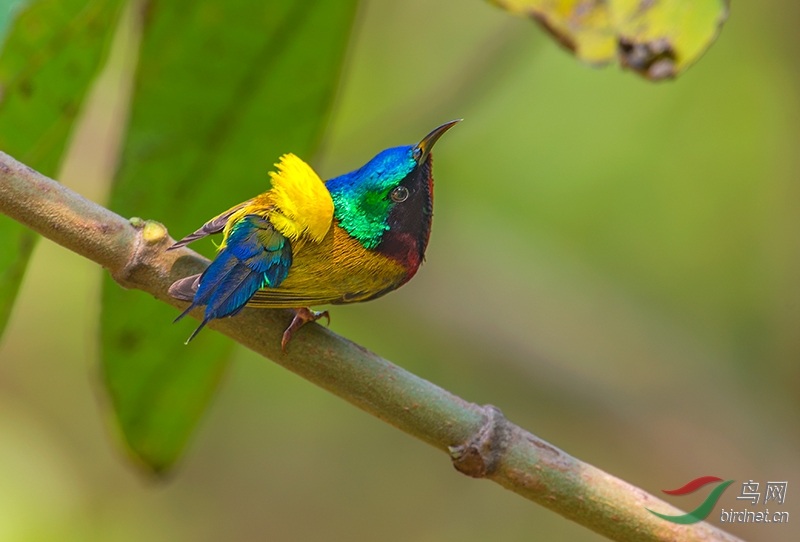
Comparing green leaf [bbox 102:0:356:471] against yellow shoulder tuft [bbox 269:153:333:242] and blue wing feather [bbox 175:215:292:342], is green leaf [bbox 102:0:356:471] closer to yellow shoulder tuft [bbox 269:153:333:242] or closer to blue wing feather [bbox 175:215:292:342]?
yellow shoulder tuft [bbox 269:153:333:242]

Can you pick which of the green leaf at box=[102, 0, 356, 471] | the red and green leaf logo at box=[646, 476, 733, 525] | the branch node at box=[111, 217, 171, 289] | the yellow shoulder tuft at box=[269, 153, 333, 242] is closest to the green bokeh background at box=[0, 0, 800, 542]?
the green leaf at box=[102, 0, 356, 471]

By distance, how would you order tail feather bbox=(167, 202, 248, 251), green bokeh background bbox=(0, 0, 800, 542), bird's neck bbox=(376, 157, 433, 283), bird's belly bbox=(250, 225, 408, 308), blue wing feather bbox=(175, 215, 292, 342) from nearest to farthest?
blue wing feather bbox=(175, 215, 292, 342) → tail feather bbox=(167, 202, 248, 251) → bird's belly bbox=(250, 225, 408, 308) → bird's neck bbox=(376, 157, 433, 283) → green bokeh background bbox=(0, 0, 800, 542)

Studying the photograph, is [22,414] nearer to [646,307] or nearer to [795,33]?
[646,307]

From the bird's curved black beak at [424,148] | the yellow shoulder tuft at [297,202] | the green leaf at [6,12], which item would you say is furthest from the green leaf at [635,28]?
the green leaf at [6,12]

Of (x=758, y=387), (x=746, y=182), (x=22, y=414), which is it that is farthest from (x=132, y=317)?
(x=746, y=182)

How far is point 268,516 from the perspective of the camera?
5324 millimetres

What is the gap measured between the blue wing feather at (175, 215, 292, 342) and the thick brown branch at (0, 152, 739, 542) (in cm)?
9

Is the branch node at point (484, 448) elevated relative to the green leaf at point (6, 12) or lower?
lower

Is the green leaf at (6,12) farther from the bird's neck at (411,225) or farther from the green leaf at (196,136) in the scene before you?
the bird's neck at (411,225)

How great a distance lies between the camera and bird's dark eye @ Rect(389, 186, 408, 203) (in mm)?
1808

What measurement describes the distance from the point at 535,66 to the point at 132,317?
3.40 meters

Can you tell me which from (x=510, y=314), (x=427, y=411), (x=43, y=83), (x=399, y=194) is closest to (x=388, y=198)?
(x=399, y=194)

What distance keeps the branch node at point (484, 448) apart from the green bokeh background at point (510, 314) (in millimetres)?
2152

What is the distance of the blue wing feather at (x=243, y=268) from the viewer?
1.50 m
